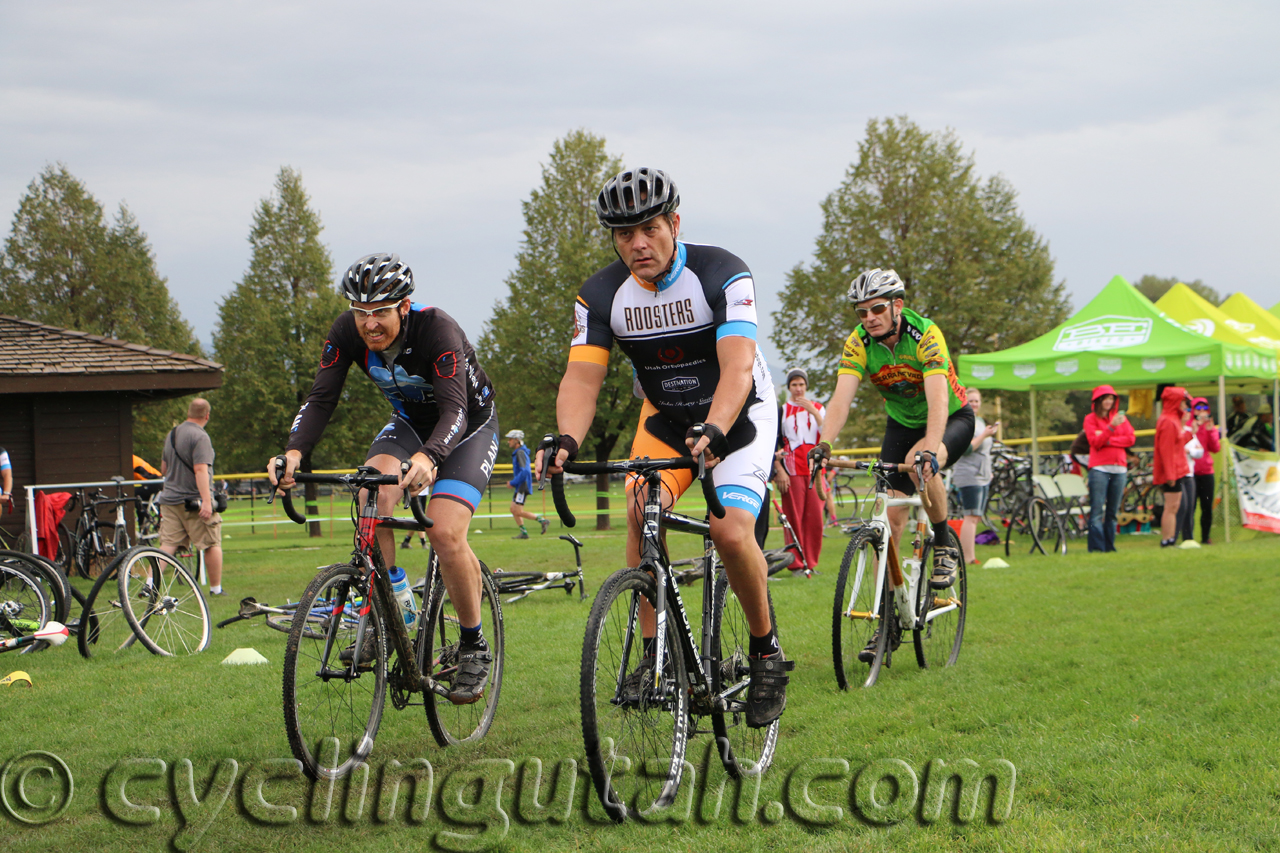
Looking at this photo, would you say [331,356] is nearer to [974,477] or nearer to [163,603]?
[163,603]

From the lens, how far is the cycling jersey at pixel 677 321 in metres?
4.18

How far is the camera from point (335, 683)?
4.40m

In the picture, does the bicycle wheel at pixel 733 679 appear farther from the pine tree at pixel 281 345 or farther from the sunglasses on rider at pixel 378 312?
the pine tree at pixel 281 345

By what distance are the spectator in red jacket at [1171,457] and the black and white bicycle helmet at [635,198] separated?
41.7ft

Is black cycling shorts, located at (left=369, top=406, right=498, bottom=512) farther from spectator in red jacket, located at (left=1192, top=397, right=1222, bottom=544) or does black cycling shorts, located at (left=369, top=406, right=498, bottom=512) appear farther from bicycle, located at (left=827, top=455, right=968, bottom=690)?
spectator in red jacket, located at (left=1192, top=397, right=1222, bottom=544)

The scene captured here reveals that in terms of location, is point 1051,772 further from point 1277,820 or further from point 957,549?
point 957,549

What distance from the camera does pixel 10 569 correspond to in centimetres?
720

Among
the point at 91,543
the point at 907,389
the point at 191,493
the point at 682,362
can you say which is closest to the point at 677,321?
the point at 682,362

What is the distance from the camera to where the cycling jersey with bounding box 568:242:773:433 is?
418 centimetres

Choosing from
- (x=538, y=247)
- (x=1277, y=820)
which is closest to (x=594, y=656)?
(x=1277, y=820)

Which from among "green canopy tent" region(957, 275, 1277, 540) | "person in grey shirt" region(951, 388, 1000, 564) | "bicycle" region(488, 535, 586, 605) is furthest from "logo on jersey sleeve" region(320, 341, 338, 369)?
"green canopy tent" region(957, 275, 1277, 540)

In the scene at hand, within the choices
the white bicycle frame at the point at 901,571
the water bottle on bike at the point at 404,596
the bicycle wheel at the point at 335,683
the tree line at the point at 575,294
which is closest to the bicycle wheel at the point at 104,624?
the water bottle on bike at the point at 404,596

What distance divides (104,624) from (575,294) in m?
24.5

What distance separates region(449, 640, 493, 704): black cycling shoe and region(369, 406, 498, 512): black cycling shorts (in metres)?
0.69
